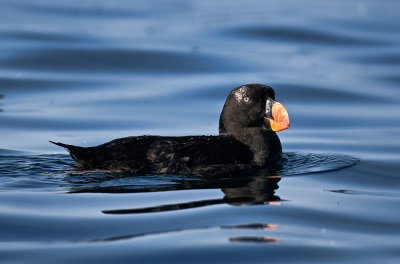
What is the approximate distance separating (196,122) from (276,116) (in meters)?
3.21

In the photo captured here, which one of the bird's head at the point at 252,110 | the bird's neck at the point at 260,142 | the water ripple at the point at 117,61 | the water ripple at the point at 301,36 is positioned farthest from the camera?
the water ripple at the point at 301,36

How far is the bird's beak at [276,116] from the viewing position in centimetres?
912

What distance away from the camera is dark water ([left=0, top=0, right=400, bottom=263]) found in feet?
21.6

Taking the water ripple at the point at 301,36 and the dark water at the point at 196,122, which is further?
the water ripple at the point at 301,36

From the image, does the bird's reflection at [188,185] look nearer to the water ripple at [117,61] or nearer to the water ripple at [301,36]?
the water ripple at [117,61]

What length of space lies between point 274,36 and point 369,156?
8.85 m

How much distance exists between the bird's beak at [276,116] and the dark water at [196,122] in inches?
20.2

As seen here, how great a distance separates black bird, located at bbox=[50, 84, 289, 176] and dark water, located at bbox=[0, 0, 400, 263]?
0.45 feet

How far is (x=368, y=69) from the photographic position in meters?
16.1

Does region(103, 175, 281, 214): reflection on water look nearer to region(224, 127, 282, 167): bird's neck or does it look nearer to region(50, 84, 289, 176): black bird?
region(50, 84, 289, 176): black bird

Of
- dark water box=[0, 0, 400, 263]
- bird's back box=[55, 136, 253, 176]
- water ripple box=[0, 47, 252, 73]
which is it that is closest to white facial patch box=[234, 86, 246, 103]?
bird's back box=[55, 136, 253, 176]

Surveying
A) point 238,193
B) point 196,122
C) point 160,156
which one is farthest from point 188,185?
point 196,122

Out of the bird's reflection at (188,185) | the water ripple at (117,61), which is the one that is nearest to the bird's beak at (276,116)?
the bird's reflection at (188,185)

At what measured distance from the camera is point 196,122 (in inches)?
482
